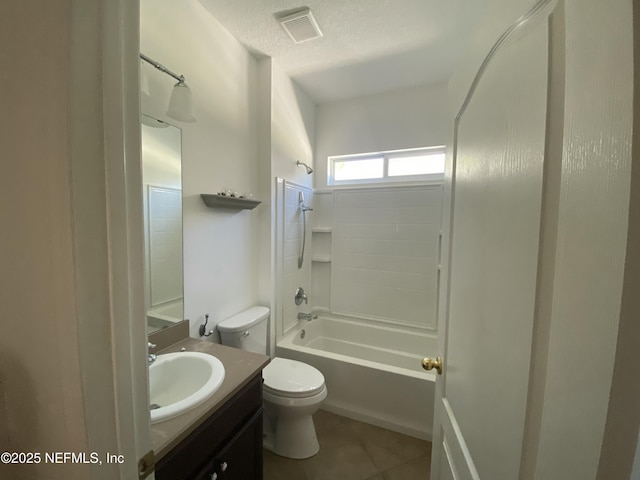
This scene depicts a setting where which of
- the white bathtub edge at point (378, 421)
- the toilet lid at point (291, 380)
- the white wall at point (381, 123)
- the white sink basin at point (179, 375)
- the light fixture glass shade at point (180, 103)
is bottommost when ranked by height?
the white bathtub edge at point (378, 421)

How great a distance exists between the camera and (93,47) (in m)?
0.43

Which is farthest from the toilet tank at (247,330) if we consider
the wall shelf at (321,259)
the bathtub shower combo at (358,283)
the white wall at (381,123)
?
the white wall at (381,123)

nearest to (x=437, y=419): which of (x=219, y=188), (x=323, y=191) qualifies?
(x=219, y=188)

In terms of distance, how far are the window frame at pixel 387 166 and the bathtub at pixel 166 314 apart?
1947 millimetres

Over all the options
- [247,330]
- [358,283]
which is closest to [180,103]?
[247,330]

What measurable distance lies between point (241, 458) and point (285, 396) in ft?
1.55

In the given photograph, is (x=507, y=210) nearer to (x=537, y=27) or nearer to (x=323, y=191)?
(x=537, y=27)

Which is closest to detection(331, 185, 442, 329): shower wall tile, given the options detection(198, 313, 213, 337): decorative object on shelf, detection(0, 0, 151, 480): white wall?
detection(198, 313, 213, 337): decorative object on shelf

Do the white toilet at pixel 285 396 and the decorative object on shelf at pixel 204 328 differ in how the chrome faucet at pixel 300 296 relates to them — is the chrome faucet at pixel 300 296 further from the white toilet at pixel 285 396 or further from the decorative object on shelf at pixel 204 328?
the decorative object on shelf at pixel 204 328

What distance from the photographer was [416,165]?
260cm

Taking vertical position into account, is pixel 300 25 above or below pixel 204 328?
above

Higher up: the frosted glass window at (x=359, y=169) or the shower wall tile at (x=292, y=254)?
the frosted glass window at (x=359, y=169)

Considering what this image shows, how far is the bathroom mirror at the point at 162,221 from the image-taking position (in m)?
1.31

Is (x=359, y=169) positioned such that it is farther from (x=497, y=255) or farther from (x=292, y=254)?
(x=497, y=255)
